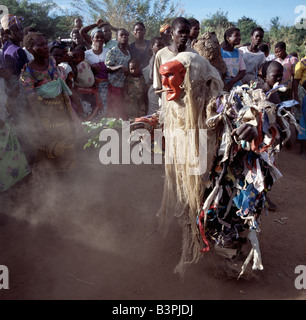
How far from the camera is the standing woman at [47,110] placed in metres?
3.32

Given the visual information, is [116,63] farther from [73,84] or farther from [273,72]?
[273,72]

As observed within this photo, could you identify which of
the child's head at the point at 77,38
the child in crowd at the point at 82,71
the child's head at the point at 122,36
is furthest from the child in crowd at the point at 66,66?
the child's head at the point at 77,38

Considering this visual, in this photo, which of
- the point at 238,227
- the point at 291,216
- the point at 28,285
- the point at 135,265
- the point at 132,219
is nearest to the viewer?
the point at 238,227

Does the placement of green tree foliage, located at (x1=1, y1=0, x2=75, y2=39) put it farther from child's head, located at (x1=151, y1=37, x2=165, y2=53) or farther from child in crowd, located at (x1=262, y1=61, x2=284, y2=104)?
child in crowd, located at (x1=262, y1=61, x2=284, y2=104)

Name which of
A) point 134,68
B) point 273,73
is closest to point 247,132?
point 273,73

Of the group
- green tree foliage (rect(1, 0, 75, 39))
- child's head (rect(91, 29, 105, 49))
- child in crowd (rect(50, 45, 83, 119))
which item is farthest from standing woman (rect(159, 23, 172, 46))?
green tree foliage (rect(1, 0, 75, 39))

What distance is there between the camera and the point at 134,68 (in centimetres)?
488

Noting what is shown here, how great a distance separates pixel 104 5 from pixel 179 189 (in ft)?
34.9

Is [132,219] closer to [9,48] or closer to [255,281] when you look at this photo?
[255,281]

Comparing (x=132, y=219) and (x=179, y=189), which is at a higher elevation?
(x=179, y=189)

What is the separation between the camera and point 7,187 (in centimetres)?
334

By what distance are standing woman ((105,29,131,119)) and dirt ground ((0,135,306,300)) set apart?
140 cm

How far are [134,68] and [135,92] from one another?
38 centimetres

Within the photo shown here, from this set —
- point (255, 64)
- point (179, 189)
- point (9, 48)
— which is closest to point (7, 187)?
point (9, 48)
